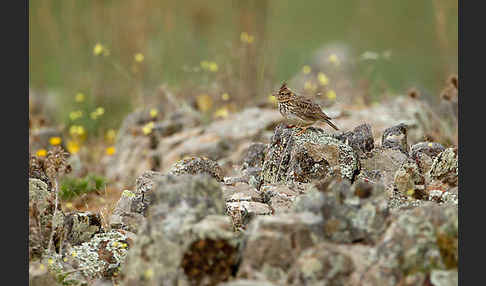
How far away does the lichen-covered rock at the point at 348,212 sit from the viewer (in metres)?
4.27

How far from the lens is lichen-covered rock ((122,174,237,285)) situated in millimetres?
4082

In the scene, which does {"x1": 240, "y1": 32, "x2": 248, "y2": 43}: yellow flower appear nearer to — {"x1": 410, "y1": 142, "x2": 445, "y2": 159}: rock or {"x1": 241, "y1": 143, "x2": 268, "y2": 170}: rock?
{"x1": 241, "y1": 143, "x2": 268, "y2": 170}: rock

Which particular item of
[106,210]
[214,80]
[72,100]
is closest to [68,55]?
[72,100]

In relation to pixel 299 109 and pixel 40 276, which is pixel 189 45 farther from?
pixel 40 276

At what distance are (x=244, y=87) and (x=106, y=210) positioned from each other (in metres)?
6.01

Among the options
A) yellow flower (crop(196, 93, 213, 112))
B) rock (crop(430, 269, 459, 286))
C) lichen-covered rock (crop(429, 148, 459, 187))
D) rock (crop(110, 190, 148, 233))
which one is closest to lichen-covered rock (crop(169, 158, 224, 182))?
rock (crop(110, 190, 148, 233))

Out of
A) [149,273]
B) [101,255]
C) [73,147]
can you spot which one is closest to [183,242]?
[149,273]

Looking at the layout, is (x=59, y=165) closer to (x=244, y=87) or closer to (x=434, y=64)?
(x=244, y=87)

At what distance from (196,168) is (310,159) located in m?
0.94

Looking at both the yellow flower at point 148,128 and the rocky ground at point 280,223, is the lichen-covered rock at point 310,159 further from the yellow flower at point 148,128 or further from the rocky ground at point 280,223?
the yellow flower at point 148,128

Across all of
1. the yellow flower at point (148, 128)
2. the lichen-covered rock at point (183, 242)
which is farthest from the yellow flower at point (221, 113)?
the lichen-covered rock at point (183, 242)

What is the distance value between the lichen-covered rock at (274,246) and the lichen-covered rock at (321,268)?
0.06 meters

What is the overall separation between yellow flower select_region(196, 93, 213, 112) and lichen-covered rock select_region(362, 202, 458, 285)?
23.2 feet

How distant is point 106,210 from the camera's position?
231 inches
